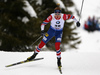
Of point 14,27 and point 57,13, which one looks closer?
point 57,13

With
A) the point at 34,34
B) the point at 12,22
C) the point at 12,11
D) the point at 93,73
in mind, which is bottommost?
the point at 93,73

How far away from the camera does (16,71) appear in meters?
4.22

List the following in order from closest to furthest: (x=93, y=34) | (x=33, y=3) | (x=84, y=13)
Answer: (x=33, y=3)
(x=93, y=34)
(x=84, y=13)

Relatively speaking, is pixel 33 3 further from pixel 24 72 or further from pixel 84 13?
pixel 84 13

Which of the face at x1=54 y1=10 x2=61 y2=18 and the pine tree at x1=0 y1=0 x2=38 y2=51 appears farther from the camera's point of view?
the pine tree at x1=0 y1=0 x2=38 y2=51

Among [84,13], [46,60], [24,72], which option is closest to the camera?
[24,72]

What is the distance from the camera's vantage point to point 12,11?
773 cm

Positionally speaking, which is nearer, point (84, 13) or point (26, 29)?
point (26, 29)

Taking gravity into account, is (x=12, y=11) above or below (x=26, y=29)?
above

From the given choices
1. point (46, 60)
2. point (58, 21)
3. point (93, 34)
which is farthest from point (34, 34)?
point (93, 34)

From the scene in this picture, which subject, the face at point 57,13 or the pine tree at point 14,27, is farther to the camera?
the pine tree at point 14,27

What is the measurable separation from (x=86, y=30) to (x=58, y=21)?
30.9 metres

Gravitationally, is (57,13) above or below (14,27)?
above

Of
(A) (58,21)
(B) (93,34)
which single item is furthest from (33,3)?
(B) (93,34)
